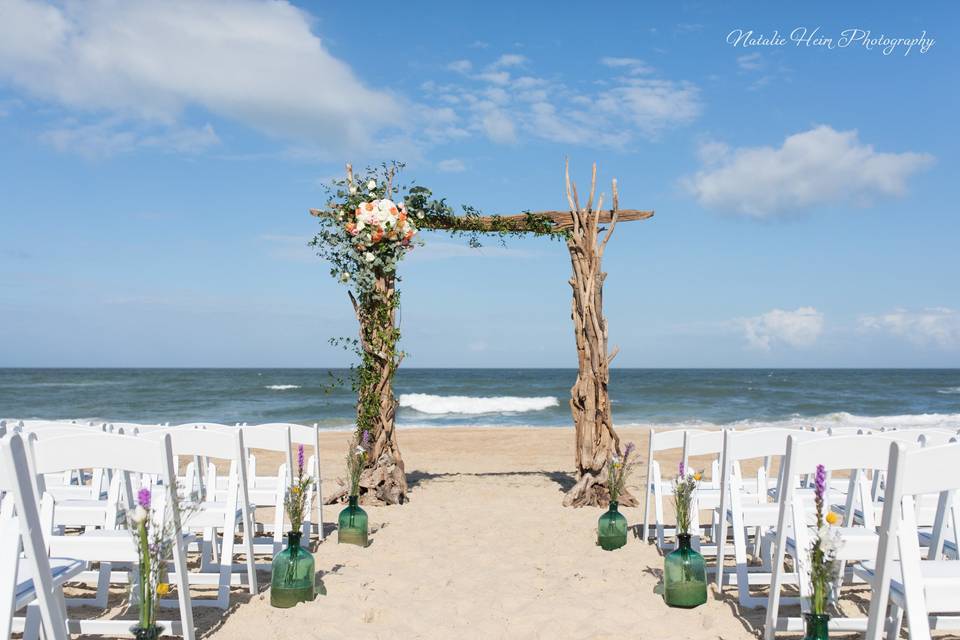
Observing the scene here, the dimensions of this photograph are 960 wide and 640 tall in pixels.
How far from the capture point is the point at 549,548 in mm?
5648

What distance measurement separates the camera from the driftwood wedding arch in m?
7.24

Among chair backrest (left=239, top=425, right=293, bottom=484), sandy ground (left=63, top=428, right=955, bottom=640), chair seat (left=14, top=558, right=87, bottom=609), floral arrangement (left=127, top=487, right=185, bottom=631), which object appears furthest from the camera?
chair backrest (left=239, top=425, right=293, bottom=484)

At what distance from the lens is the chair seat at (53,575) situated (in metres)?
2.67

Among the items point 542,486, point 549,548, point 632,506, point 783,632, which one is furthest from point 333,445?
point 783,632

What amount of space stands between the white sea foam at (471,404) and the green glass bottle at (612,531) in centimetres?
2255

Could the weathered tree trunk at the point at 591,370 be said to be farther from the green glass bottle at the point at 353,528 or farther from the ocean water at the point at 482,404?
the ocean water at the point at 482,404

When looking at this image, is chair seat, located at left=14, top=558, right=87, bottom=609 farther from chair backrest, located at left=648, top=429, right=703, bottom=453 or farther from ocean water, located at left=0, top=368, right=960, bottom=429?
ocean water, located at left=0, top=368, right=960, bottom=429

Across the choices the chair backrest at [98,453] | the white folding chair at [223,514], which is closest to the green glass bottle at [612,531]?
the white folding chair at [223,514]

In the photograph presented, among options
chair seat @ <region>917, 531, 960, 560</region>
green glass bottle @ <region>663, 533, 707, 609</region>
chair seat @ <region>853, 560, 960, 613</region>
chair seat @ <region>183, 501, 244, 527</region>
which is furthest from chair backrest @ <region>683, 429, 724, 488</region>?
chair seat @ <region>183, 501, 244, 527</region>

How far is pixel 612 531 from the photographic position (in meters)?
5.55

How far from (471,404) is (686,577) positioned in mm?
26882

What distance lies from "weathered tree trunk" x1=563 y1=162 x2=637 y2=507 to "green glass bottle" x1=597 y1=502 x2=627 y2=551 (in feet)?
5.31

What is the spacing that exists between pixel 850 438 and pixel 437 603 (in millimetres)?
2469

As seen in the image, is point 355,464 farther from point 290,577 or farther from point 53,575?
point 53,575
